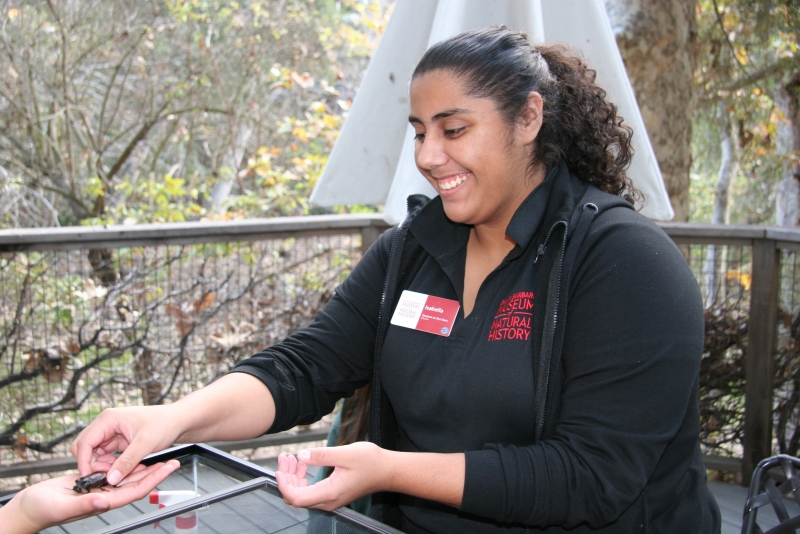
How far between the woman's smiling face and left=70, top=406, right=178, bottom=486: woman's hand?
697mm

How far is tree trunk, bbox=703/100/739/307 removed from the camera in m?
2.81

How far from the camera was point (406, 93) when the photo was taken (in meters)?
2.27

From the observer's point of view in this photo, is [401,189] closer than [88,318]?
Yes

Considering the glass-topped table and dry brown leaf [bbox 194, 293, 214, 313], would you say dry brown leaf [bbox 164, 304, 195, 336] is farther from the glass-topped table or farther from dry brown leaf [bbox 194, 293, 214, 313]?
the glass-topped table

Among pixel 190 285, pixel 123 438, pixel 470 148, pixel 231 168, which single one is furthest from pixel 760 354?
pixel 231 168

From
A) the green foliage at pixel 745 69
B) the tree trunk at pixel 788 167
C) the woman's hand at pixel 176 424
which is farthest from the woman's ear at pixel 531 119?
the tree trunk at pixel 788 167

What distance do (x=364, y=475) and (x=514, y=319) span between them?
43 centimetres

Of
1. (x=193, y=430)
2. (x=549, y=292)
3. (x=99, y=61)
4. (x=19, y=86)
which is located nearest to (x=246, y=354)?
(x=193, y=430)

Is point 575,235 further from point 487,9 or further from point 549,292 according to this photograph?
point 487,9

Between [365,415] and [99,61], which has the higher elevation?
[99,61]

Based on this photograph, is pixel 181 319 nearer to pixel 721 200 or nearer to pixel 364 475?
pixel 364 475

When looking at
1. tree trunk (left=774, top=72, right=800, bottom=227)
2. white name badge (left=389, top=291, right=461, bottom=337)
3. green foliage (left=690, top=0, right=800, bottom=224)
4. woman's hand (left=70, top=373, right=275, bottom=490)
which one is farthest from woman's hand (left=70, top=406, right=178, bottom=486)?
tree trunk (left=774, top=72, right=800, bottom=227)

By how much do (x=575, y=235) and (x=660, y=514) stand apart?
0.53 meters

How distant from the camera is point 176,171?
8.11m
